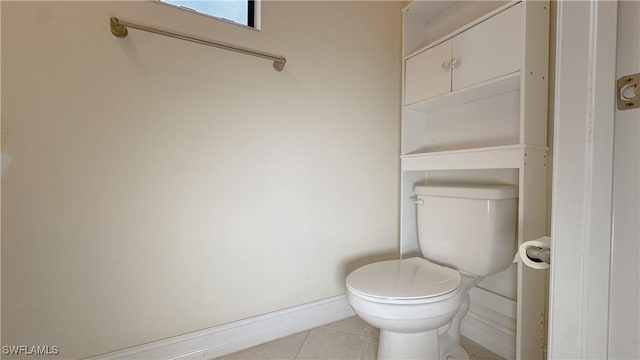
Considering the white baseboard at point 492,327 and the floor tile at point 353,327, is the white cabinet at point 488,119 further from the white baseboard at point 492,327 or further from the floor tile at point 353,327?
the floor tile at point 353,327

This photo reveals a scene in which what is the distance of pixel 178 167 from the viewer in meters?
1.13

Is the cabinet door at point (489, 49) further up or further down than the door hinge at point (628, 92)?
further up

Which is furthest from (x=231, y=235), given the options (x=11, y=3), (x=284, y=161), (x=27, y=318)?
(x=11, y=3)

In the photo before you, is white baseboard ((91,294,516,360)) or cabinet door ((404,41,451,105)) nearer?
white baseboard ((91,294,516,360))

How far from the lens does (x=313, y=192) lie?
141cm

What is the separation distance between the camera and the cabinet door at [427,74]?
1300mm

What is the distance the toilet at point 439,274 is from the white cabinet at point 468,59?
1.53 ft

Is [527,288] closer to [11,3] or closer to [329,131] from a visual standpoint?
[329,131]

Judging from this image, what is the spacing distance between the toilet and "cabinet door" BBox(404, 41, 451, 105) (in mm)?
471

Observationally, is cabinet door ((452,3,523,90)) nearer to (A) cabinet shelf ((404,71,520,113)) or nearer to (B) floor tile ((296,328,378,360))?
(A) cabinet shelf ((404,71,520,113))

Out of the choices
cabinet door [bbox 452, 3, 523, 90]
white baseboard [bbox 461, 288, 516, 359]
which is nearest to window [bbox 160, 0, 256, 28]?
cabinet door [bbox 452, 3, 523, 90]

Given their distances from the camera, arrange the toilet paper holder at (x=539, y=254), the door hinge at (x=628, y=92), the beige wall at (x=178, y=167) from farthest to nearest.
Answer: the beige wall at (x=178, y=167)
the toilet paper holder at (x=539, y=254)
the door hinge at (x=628, y=92)

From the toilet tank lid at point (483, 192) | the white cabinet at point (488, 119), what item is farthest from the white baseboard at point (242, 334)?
the toilet tank lid at point (483, 192)

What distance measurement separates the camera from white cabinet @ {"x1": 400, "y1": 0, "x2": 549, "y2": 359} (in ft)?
3.43
